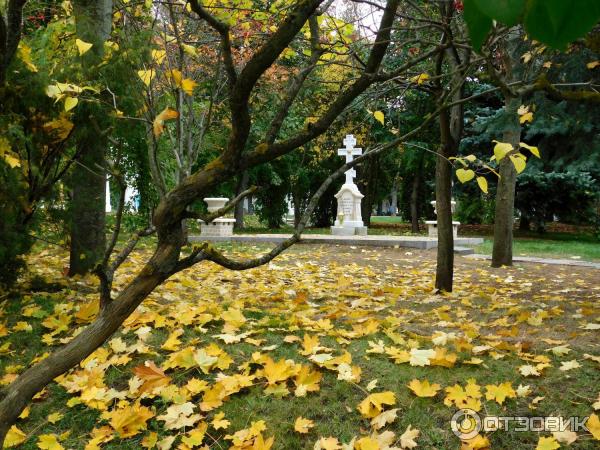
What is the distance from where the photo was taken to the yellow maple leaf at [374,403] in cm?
257

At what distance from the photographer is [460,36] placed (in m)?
5.11

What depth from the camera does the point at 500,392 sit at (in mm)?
2650

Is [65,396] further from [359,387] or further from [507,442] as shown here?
[507,442]

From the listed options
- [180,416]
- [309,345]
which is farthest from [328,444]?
[309,345]

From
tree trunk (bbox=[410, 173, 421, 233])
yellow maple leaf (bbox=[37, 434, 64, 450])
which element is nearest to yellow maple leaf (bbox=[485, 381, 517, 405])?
yellow maple leaf (bbox=[37, 434, 64, 450])

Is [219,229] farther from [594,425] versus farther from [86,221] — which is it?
[594,425]

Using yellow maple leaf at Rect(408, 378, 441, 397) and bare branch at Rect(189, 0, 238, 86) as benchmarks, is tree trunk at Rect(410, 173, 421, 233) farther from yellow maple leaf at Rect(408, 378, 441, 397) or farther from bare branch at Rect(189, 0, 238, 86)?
bare branch at Rect(189, 0, 238, 86)

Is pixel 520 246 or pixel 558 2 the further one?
pixel 520 246

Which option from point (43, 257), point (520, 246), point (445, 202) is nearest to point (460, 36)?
point (445, 202)

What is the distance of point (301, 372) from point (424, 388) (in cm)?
69

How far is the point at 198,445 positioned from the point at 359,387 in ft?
3.01

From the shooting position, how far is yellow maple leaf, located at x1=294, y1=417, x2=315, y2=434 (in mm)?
2473

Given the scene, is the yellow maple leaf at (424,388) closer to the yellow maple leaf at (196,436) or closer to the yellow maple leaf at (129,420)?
the yellow maple leaf at (196,436)

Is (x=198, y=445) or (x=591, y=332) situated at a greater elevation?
(x=591, y=332)
